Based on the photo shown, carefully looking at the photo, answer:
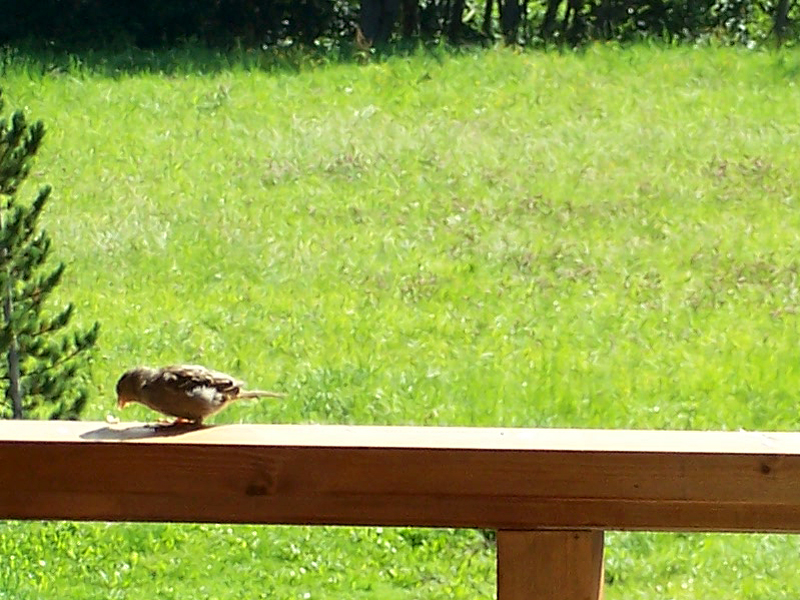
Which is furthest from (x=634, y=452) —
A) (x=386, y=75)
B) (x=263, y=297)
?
(x=386, y=75)

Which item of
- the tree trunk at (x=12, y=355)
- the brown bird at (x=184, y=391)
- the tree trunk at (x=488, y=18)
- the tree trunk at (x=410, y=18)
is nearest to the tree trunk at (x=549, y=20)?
the tree trunk at (x=488, y=18)

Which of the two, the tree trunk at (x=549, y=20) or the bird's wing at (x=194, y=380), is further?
the tree trunk at (x=549, y=20)

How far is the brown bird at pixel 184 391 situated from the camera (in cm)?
145

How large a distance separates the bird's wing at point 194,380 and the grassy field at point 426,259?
1839 mm

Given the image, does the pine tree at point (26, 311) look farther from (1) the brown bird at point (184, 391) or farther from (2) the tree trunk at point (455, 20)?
(2) the tree trunk at point (455, 20)

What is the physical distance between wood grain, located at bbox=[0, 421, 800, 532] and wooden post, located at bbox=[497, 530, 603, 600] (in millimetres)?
11

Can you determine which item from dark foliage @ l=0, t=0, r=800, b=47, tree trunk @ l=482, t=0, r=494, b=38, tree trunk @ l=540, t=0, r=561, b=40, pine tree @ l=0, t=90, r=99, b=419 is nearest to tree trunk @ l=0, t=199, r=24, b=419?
pine tree @ l=0, t=90, r=99, b=419

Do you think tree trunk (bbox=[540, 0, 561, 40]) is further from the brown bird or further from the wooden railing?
the wooden railing

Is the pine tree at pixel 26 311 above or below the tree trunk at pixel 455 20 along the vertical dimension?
below

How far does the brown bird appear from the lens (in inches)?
56.9

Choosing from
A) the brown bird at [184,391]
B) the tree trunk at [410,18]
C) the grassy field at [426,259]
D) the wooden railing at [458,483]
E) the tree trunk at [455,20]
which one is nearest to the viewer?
the wooden railing at [458,483]

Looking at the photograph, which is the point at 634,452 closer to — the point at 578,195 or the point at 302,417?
the point at 302,417

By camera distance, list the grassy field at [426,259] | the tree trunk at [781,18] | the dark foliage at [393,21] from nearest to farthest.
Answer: the grassy field at [426,259]
the tree trunk at [781,18]
the dark foliage at [393,21]

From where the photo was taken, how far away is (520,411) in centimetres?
432
